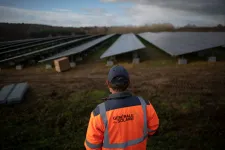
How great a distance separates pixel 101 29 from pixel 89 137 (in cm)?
5253

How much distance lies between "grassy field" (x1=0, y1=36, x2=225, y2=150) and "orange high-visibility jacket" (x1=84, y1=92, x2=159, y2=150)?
73.2 inches

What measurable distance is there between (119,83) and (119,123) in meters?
0.37

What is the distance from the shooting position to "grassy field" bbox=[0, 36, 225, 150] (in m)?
3.23

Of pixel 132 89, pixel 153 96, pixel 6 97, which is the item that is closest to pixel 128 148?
pixel 153 96

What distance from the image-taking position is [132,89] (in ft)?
Result: 19.3

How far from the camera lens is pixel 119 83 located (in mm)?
1465

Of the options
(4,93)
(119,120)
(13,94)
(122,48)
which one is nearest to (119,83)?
(119,120)

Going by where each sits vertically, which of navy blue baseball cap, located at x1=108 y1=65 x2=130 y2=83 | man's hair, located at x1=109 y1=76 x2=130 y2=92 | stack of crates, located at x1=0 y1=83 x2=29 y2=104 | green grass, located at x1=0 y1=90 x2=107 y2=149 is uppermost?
navy blue baseball cap, located at x1=108 y1=65 x2=130 y2=83

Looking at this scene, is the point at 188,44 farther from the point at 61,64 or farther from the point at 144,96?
the point at 61,64

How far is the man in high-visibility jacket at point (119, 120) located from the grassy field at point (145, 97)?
1.85 metres

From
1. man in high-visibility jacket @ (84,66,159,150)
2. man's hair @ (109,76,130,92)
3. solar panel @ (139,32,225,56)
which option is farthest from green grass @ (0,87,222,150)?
solar panel @ (139,32,225,56)

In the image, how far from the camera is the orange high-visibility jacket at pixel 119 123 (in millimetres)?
1372

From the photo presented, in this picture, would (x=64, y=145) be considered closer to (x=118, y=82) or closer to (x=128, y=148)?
(x=128, y=148)

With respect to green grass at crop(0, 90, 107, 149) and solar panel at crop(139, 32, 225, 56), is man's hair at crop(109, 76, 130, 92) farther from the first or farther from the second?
solar panel at crop(139, 32, 225, 56)
